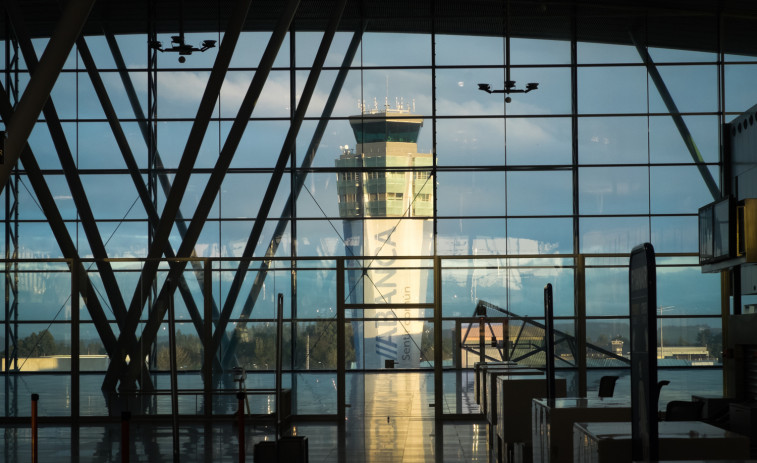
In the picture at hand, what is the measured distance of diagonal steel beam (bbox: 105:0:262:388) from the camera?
1662 cm

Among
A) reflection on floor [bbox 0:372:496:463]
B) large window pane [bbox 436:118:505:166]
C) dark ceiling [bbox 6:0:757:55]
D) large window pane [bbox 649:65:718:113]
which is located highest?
dark ceiling [bbox 6:0:757:55]

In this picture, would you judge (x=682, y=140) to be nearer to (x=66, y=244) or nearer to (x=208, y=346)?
(x=208, y=346)

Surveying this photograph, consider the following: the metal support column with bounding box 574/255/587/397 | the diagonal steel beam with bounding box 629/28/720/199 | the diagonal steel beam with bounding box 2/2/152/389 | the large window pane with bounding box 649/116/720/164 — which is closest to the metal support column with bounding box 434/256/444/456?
the metal support column with bounding box 574/255/587/397

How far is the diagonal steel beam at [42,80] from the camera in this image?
39.9ft

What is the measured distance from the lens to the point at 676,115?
83.2 ft

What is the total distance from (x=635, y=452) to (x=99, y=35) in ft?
79.2

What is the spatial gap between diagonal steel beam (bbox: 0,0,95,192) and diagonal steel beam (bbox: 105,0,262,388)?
4353 millimetres

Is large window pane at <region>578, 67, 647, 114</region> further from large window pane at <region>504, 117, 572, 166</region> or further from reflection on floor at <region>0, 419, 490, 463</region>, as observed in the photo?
reflection on floor at <region>0, 419, 490, 463</region>

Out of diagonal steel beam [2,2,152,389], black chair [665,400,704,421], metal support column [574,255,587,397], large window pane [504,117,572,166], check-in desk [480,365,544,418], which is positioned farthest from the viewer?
large window pane [504,117,572,166]

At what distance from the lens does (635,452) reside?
462cm

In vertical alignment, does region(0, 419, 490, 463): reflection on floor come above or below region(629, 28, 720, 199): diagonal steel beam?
below

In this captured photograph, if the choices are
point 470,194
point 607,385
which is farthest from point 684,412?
point 470,194

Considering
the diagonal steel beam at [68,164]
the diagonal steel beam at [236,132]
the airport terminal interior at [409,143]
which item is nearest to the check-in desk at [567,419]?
the diagonal steel beam at [236,132]

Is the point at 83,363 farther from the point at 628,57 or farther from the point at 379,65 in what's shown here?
the point at 628,57
